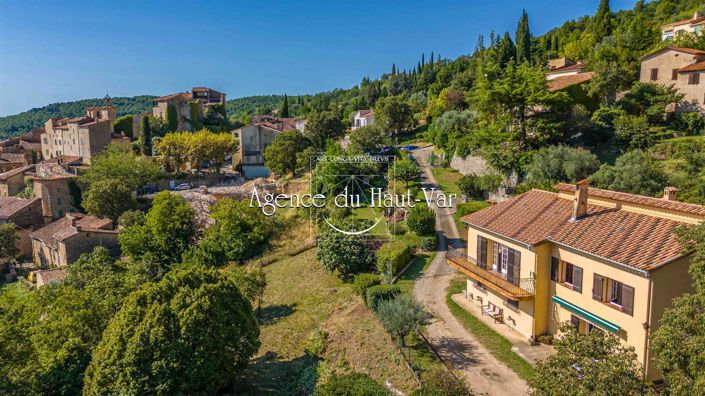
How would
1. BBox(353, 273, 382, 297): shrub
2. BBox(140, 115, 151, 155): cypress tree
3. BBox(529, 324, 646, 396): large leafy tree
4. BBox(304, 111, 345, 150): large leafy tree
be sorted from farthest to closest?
BBox(140, 115, 151, 155): cypress tree → BBox(304, 111, 345, 150): large leafy tree → BBox(353, 273, 382, 297): shrub → BBox(529, 324, 646, 396): large leafy tree

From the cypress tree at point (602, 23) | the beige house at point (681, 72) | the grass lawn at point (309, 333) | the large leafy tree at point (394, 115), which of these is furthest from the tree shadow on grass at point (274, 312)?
the cypress tree at point (602, 23)

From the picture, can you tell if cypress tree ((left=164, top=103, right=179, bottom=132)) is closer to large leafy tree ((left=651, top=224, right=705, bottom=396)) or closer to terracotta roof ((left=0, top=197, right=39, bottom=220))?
terracotta roof ((left=0, top=197, right=39, bottom=220))

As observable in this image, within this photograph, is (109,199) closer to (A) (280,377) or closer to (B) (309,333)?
(B) (309,333)

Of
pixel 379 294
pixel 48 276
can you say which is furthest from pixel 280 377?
pixel 48 276

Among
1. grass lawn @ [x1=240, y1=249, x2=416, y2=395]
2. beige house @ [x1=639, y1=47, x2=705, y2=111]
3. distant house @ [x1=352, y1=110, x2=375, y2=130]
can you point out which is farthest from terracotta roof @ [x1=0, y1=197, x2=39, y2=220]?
beige house @ [x1=639, y1=47, x2=705, y2=111]

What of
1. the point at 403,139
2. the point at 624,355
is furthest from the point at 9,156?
the point at 624,355

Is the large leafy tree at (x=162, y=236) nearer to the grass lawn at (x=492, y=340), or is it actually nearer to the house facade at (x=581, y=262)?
the grass lawn at (x=492, y=340)

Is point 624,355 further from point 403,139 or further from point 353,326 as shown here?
point 403,139
